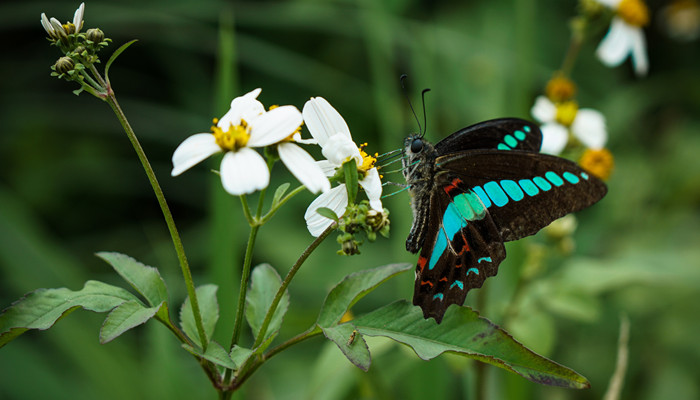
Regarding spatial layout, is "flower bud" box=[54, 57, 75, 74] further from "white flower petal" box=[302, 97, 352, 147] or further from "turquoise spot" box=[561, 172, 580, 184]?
"turquoise spot" box=[561, 172, 580, 184]

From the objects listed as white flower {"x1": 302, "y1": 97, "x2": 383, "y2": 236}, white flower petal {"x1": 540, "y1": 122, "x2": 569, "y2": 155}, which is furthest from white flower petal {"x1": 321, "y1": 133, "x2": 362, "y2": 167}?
white flower petal {"x1": 540, "y1": 122, "x2": 569, "y2": 155}

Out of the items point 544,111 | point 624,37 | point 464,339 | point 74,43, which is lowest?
point 464,339

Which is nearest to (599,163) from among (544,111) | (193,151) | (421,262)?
(544,111)

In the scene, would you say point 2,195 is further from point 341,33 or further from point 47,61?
point 341,33

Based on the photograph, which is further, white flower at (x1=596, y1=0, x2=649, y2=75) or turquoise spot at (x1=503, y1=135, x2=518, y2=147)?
white flower at (x1=596, y1=0, x2=649, y2=75)

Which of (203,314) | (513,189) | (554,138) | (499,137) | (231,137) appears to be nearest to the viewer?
(231,137)

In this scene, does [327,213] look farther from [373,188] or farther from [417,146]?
[417,146]
